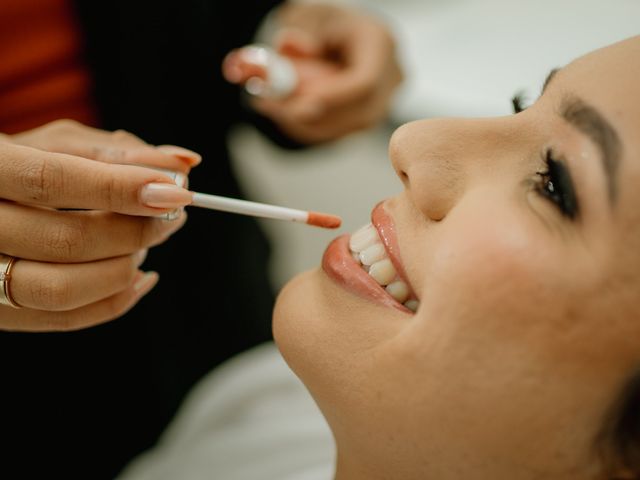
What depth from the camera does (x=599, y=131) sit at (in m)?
0.49

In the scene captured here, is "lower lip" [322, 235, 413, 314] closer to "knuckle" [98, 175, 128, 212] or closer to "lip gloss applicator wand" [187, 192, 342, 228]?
"lip gloss applicator wand" [187, 192, 342, 228]

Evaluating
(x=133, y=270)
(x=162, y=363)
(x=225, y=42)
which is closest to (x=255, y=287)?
(x=162, y=363)

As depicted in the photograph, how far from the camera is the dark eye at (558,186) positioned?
1.63ft

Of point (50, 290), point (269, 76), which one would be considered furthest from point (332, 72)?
point (50, 290)

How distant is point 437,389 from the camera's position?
20.0 inches

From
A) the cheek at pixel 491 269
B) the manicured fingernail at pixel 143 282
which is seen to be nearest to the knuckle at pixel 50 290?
the manicured fingernail at pixel 143 282

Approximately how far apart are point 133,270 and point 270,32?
77 cm

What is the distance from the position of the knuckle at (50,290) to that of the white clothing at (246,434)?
0.45 metres

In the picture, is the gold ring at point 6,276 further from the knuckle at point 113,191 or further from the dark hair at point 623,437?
the dark hair at point 623,437

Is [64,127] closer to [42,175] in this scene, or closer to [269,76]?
[42,175]

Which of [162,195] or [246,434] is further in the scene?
[246,434]

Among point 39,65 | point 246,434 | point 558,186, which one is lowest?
point 246,434

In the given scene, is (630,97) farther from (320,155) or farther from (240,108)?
(320,155)

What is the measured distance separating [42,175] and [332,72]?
741mm
